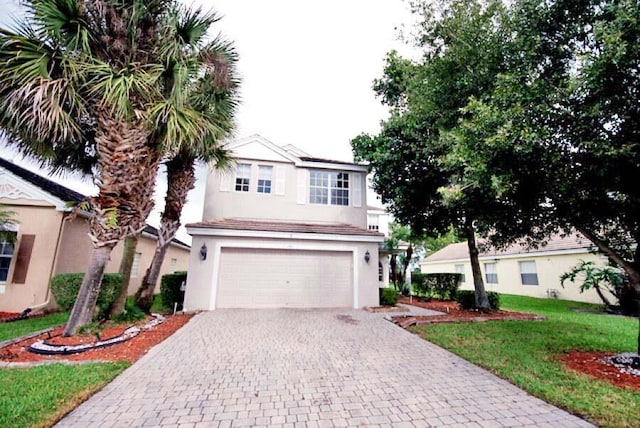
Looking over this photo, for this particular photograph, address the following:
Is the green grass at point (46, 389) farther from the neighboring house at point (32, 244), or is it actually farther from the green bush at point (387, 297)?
the green bush at point (387, 297)

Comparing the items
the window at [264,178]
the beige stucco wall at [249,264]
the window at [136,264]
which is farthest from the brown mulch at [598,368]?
the window at [136,264]

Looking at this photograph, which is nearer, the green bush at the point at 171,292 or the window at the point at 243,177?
the green bush at the point at 171,292

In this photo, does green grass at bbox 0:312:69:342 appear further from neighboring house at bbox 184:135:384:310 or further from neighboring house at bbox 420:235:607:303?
neighboring house at bbox 420:235:607:303

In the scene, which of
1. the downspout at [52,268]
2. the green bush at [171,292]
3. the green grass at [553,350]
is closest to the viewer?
the green grass at [553,350]

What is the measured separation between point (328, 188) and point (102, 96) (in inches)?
366

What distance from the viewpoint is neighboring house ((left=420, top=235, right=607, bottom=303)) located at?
15.5m

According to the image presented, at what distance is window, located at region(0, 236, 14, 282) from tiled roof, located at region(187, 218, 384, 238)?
6027 millimetres

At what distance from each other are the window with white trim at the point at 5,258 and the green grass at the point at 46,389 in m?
7.71

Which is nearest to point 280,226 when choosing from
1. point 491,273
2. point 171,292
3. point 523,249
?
point 171,292

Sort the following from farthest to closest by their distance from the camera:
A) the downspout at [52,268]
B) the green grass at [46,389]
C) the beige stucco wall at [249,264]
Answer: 1. the beige stucco wall at [249,264]
2. the downspout at [52,268]
3. the green grass at [46,389]

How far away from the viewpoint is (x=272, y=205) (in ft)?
42.9

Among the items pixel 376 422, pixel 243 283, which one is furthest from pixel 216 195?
pixel 376 422

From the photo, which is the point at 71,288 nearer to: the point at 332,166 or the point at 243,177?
the point at 243,177

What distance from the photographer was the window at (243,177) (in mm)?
13070
